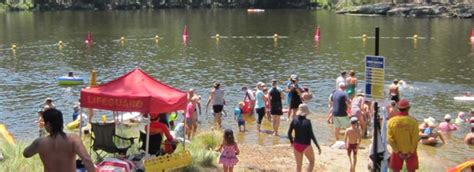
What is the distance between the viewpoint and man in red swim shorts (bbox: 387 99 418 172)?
1066 centimetres

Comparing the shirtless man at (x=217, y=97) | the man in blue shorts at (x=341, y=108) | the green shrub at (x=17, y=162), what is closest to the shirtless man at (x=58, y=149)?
the green shrub at (x=17, y=162)

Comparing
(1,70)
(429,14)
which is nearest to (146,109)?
(1,70)

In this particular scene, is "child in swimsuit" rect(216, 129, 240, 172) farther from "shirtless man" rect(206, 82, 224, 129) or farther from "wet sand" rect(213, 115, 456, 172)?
"shirtless man" rect(206, 82, 224, 129)

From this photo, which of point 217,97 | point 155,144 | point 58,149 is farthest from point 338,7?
point 58,149

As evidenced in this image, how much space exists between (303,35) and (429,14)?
33.0 meters

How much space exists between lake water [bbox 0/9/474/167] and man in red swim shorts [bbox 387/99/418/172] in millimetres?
6645

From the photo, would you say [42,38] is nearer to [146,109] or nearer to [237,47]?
[237,47]

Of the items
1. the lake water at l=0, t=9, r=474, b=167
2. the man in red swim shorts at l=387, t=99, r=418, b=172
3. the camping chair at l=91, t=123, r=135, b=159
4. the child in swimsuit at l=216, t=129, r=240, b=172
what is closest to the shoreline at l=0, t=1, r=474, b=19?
the lake water at l=0, t=9, r=474, b=167

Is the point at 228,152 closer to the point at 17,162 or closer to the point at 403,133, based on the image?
the point at 403,133

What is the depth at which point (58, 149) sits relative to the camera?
7.45 m

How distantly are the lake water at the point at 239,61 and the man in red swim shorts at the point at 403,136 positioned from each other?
21.8 ft

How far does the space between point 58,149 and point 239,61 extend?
3291 centimetres

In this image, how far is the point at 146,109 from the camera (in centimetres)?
1172

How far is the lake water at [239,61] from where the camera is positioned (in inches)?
997
